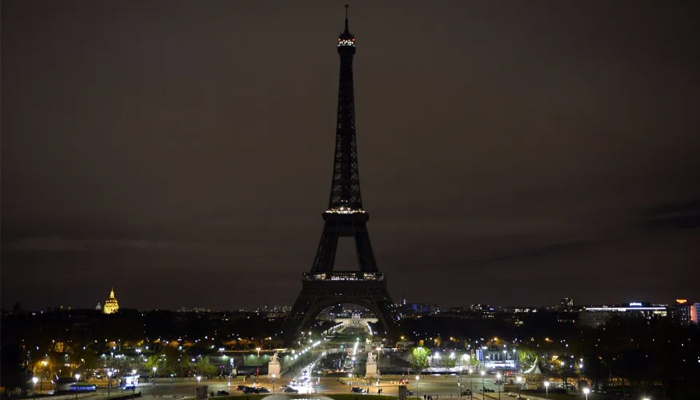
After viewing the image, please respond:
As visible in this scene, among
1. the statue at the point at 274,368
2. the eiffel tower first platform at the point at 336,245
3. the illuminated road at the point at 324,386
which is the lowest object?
the illuminated road at the point at 324,386

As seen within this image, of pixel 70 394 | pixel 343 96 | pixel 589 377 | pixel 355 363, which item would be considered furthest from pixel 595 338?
pixel 343 96

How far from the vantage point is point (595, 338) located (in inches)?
2840

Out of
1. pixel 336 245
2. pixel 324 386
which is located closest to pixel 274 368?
pixel 324 386

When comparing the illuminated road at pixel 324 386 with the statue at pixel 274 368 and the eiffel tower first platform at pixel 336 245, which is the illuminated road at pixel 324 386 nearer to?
the statue at pixel 274 368

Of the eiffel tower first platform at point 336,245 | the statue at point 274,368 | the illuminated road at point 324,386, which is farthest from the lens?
the eiffel tower first platform at point 336,245

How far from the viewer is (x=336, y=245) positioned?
117 meters

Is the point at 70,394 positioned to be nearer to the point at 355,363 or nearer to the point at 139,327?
the point at 355,363

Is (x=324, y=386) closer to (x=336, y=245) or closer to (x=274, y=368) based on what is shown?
(x=274, y=368)

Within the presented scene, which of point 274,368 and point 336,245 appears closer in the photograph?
point 274,368

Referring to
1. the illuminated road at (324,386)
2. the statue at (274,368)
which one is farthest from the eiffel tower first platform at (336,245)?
the illuminated road at (324,386)

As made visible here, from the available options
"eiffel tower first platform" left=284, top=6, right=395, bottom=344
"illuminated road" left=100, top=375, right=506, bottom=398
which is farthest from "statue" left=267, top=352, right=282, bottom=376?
"eiffel tower first platform" left=284, top=6, right=395, bottom=344

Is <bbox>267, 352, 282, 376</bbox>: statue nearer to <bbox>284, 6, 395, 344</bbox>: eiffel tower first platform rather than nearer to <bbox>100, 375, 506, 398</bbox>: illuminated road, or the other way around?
<bbox>100, 375, 506, 398</bbox>: illuminated road

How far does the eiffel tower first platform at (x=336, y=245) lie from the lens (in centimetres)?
11312

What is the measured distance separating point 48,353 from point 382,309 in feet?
179
